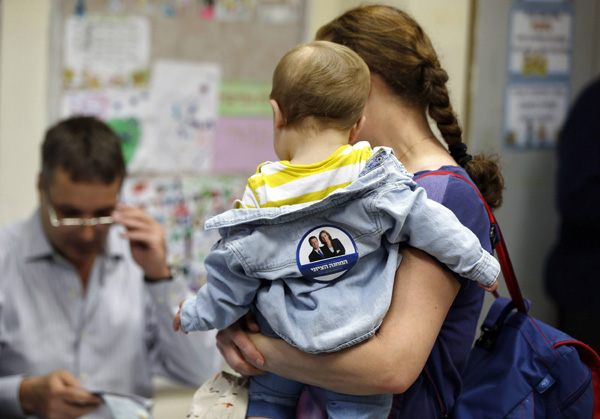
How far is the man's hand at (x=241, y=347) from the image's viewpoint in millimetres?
1214

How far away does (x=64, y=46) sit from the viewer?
9.03 ft

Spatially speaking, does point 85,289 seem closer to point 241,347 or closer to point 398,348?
point 241,347

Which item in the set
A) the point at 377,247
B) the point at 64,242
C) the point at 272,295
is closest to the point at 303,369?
the point at 272,295

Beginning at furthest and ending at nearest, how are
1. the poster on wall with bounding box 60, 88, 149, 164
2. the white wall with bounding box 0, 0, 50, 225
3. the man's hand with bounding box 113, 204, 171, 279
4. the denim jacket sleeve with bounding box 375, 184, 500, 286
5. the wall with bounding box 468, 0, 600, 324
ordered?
the wall with bounding box 468, 0, 600, 324, the poster on wall with bounding box 60, 88, 149, 164, the white wall with bounding box 0, 0, 50, 225, the man's hand with bounding box 113, 204, 171, 279, the denim jacket sleeve with bounding box 375, 184, 500, 286

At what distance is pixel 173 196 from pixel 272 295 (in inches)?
77.4

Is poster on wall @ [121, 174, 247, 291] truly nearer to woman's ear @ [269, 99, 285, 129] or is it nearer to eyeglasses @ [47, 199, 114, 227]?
eyeglasses @ [47, 199, 114, 227]

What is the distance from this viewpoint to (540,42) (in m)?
3.17

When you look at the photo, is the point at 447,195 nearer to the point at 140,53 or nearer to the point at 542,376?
the point at 542,376

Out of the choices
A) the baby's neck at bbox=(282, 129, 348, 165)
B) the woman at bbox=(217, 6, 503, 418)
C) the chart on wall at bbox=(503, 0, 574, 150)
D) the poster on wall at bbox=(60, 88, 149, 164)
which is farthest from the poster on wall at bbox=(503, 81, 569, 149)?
the baby's neck at bbox=(282, 129, 348, 165)

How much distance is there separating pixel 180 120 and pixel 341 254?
2008 millimetres

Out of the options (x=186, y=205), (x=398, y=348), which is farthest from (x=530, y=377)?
(x=186, y=205)

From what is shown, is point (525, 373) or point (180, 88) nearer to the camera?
point (525, 373)

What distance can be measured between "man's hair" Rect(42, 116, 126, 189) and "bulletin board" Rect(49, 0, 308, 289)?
558 mm

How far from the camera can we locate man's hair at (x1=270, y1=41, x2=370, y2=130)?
1.16 metres
